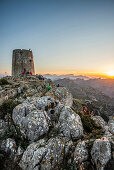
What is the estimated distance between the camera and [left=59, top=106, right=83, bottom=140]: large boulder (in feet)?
37.9

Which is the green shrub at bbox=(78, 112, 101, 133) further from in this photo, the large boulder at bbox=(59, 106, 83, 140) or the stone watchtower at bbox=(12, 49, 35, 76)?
the stone watchtower at bbox=(12, 49, 35, 76)

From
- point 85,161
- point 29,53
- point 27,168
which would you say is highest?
point 29,53

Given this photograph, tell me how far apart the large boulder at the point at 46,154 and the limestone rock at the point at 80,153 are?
1014 mm

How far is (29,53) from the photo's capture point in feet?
115

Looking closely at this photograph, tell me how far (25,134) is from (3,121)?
4.73 meters

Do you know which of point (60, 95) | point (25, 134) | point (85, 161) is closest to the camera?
point (85, 161)

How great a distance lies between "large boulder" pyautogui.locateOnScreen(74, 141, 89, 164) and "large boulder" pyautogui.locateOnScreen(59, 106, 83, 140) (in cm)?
166

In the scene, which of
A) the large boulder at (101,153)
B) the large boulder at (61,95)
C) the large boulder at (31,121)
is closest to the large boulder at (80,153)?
the large boulder at (101,153)

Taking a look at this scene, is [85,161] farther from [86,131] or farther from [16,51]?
[16,51]

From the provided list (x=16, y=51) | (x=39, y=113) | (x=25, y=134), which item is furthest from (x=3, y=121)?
(x=16, y=51)

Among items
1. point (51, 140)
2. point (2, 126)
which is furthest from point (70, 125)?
point (2, 126)

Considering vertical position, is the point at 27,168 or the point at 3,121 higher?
the point at 3,121

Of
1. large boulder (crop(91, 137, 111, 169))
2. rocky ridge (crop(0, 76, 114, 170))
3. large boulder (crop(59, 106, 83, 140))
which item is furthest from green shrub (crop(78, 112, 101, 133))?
large boulder (crop(91, 137, 111, 169))

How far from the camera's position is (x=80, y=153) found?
30.3ft
